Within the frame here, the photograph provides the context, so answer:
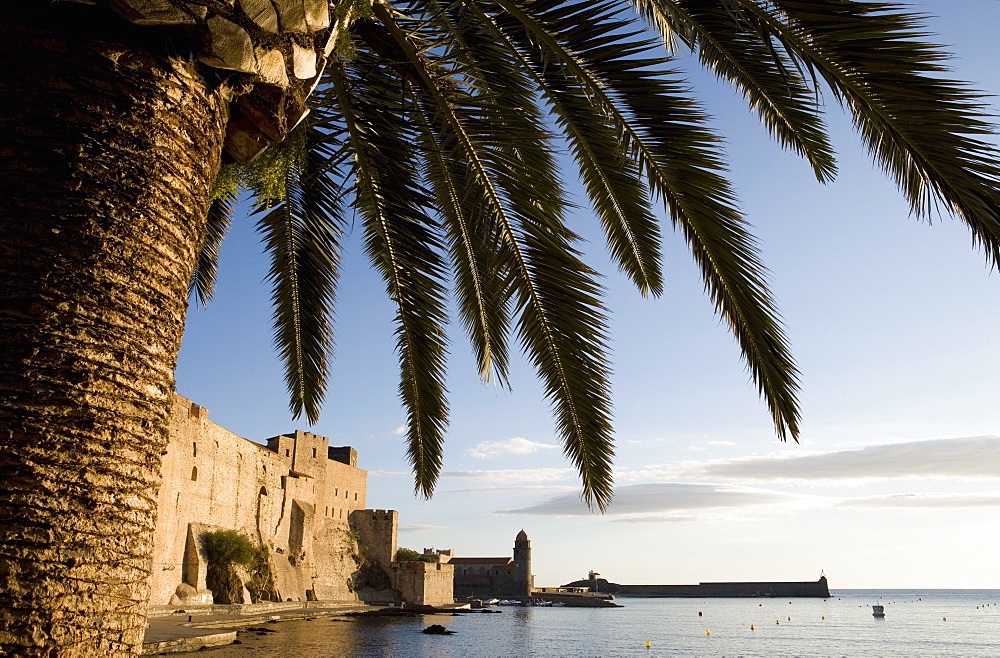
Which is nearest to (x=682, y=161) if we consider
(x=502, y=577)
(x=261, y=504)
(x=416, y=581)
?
(x=261, y=504)

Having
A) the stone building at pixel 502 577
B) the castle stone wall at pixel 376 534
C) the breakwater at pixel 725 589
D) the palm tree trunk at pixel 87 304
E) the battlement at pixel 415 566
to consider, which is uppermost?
the palm tree trunk at pixel 87 304

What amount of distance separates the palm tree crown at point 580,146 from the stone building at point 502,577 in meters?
76.8

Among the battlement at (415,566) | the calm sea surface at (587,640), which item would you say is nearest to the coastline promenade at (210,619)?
the calm sea surface at (587,640)

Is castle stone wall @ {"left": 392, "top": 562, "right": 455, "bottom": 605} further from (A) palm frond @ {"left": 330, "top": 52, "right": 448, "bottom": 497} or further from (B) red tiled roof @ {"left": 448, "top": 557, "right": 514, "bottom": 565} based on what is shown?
(A) palm frond @ {"left": 330, "top": 52, "right": 448, "bottom": 497}

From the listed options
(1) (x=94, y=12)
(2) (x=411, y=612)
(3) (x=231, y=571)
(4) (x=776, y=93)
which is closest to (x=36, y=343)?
(1) (x=94, y=12)

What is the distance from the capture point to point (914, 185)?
3.09 metres

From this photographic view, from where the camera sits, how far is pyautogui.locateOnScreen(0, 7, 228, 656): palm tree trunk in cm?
182

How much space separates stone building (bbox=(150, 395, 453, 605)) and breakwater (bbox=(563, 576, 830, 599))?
72.3m

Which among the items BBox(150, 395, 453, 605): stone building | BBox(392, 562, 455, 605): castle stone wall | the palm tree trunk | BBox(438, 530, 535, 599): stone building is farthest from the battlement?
the palm tree trunk

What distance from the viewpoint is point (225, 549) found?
30688 mm

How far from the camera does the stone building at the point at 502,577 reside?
80.5m

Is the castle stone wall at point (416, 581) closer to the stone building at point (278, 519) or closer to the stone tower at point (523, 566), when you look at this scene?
the stone building at point (278, 519)

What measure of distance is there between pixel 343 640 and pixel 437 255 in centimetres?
2411

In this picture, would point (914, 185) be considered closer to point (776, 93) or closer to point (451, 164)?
point (776, 93)
